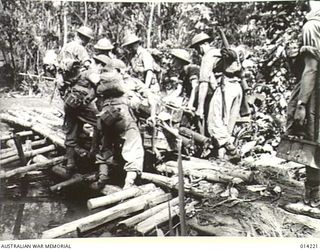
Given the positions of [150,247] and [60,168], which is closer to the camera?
[150,247]

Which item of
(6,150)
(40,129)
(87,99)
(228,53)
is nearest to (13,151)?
(6,150)

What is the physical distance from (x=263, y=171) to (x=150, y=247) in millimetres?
402

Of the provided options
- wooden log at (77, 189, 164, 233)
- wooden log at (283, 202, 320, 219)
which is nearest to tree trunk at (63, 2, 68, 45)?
wooden log at (77, 189, 164, 233)

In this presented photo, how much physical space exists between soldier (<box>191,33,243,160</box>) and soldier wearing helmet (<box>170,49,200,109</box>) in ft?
0.06

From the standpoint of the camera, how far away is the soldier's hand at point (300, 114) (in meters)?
1.59

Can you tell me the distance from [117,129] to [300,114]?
532 mm

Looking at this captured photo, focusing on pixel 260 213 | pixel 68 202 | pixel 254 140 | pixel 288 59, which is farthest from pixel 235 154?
pixel 68 202

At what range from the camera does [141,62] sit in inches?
65.3

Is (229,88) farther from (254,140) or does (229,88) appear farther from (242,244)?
(242,244)

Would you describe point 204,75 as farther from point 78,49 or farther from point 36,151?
point 36,151

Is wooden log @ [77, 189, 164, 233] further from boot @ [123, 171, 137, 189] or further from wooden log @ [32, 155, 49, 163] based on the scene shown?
wooden log @ [32, 155, 49, 163]

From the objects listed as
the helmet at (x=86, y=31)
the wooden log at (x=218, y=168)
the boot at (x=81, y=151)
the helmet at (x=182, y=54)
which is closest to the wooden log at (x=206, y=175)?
the wooden log at (x=218, y=168)

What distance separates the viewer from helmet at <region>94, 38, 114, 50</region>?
1.64 m

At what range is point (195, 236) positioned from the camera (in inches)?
61.5
